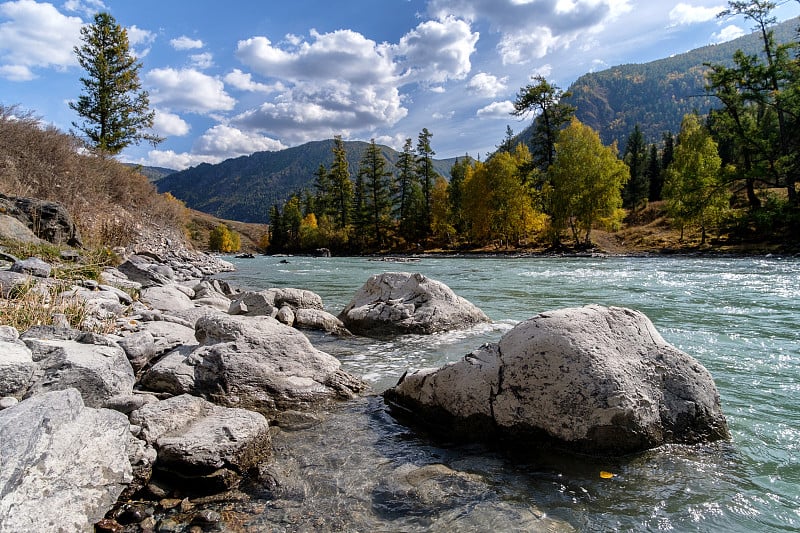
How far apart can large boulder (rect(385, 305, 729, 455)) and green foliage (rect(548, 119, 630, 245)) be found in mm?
37894

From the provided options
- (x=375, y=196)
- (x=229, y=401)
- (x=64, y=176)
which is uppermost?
(x=375, y=196)

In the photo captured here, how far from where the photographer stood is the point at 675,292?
13.3 metres

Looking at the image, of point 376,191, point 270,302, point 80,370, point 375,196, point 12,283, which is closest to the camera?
point 80,370

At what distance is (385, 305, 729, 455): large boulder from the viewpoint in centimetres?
392

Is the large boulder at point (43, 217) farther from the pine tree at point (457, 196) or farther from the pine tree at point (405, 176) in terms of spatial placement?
the pine tree at point (405, 176)

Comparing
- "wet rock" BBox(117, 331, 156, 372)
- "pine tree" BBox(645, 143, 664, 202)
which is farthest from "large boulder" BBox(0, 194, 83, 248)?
"pine tree" BBox(645, 143, 664, 202)

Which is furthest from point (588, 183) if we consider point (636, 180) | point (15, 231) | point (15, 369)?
point (636, 180)

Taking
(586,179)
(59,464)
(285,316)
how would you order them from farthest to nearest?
(586,179), (285,316), (59,464)

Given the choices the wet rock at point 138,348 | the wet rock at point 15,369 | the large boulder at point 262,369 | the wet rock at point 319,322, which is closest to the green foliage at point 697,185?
the wet rock at point 319,322

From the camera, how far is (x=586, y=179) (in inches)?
1532

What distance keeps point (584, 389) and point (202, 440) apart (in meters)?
3.49

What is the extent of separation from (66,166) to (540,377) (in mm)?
20891

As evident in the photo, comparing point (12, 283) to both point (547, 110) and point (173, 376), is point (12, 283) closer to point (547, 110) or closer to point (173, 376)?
point (173, 376)

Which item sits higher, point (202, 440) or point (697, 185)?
point (697, 185)
